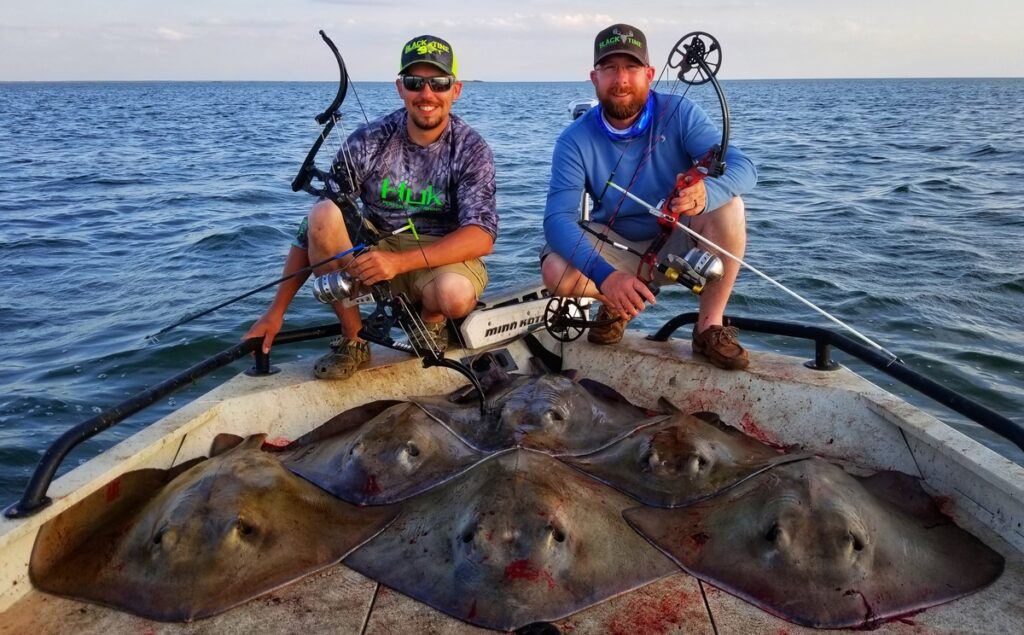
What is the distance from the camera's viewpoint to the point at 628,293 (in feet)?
14.0

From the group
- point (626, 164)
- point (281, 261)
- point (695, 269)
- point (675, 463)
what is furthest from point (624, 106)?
point (281, 261)

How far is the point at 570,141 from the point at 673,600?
308cm

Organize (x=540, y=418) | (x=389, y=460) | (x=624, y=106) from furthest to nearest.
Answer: (x=624, y=106)
(x=540, y=418)
(x=389, y=460)

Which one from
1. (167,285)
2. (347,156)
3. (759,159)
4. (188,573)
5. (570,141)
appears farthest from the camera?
(759,159)

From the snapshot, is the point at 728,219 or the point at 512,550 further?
the point at 728,219

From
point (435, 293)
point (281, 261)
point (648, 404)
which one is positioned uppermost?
point (435, 293)

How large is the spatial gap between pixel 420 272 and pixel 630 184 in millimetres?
1409

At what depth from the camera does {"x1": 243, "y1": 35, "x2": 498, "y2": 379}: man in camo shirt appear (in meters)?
4.61

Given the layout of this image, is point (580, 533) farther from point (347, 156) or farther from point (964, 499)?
point (347, 156)

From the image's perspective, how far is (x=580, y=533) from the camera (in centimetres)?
282

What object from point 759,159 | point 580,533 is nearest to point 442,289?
point 580,533

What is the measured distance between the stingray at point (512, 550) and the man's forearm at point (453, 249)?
1.71 metres

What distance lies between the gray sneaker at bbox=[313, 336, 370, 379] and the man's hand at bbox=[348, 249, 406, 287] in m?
0.48

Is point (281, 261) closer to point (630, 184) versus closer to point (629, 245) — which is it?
point (629, 245)
